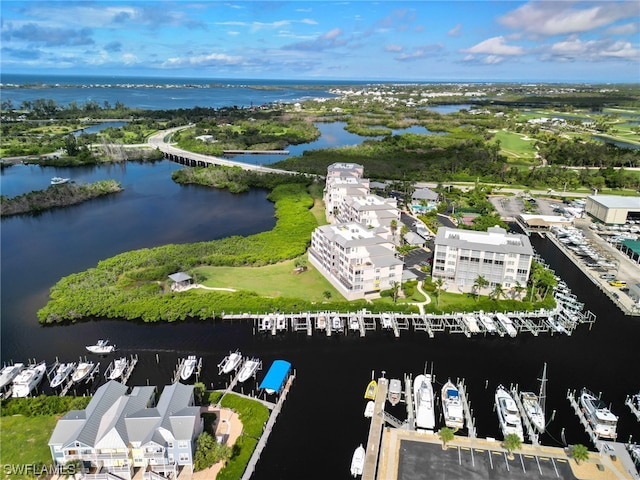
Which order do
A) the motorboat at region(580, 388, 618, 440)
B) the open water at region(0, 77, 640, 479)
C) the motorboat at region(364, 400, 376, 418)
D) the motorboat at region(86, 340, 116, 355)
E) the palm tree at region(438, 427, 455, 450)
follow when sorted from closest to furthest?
1. the palm tree at region(438, 427, 455, 450)
2. the motorboat at region(580, 388, 618, 440)
3. the open water at region(0, 77, 640, 479)
4. the motorboat at region(364, 400, 376, 418)
5. the motorboat at region(86, 340, 116, 355)

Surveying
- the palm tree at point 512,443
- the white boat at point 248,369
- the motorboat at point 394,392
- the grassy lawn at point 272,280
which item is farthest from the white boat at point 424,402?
the grassy lawn at point 272,280

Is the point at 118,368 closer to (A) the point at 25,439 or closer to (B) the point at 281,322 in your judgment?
(A) the point at 25,439

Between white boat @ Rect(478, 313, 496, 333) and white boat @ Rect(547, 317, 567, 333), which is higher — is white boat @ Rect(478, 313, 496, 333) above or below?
above

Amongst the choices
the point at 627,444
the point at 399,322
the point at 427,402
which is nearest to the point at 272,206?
the point at 399,322

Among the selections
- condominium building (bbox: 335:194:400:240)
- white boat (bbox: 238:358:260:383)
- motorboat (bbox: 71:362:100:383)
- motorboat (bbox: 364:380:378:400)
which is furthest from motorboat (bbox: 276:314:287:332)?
condominium building (bbox: 335:194:400:240)

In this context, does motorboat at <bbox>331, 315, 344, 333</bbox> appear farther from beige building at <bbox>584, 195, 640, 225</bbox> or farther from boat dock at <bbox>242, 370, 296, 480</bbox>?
beige building at <bbox>584, 195, 640, 225</bbox>

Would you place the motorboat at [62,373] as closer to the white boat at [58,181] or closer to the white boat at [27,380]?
the white boat at [27,380]
